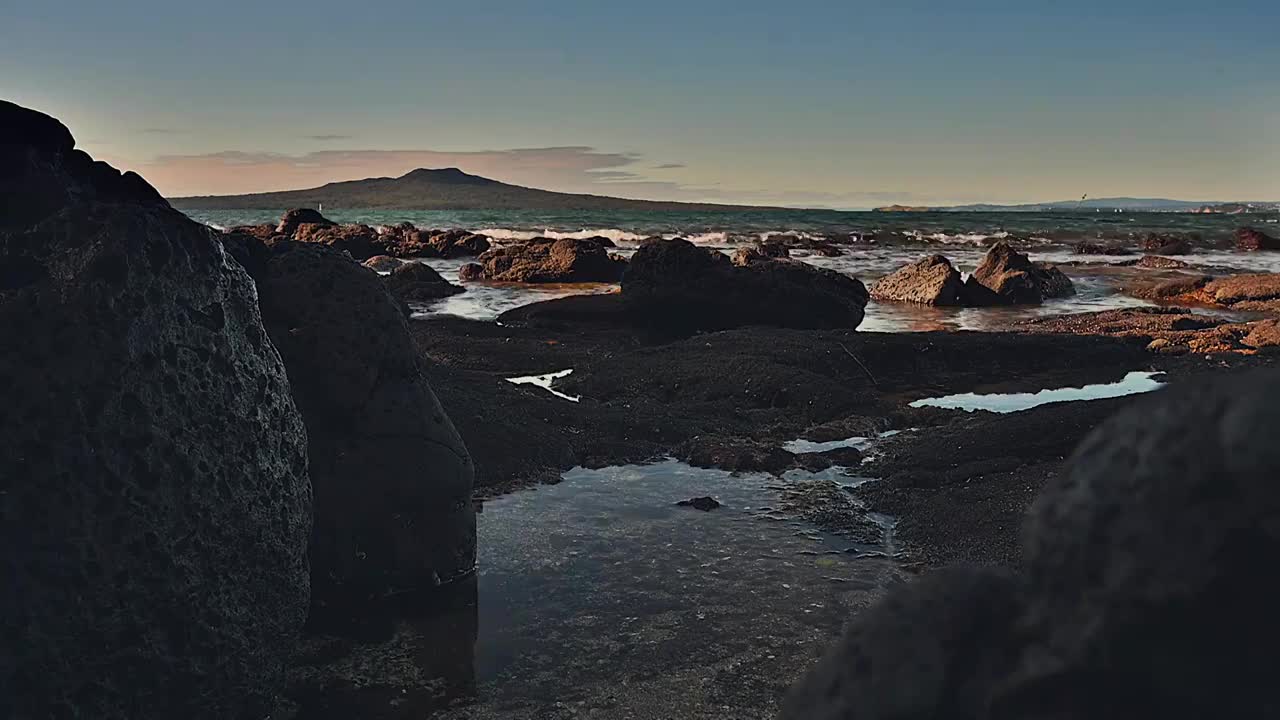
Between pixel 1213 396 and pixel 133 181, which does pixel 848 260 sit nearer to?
pixel 133 181

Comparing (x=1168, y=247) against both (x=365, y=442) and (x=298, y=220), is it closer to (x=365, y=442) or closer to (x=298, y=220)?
(x=298, y=220)

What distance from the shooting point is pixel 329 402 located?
202 inches

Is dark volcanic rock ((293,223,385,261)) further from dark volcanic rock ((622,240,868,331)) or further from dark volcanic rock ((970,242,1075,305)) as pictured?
dark volcanic rock ((970,242,1075,305))

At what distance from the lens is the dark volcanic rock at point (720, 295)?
1573 cm

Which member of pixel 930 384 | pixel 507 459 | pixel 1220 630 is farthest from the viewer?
pixel 930 384

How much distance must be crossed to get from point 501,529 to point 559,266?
1988cm

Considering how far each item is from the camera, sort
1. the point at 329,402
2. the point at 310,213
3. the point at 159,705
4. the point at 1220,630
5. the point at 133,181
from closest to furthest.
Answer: the point at 1220,630
the point at 159,705
the point at 133,181
the point at 329,402
the point at 310,213

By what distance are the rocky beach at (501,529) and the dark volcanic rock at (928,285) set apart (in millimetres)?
12379

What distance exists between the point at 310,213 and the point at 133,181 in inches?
1437

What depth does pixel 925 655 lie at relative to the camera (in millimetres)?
1528

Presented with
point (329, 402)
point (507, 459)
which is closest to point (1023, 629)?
point (329, 402)

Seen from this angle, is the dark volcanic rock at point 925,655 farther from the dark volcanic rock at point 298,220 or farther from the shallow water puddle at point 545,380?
the dark volcanic rock at point 298,220

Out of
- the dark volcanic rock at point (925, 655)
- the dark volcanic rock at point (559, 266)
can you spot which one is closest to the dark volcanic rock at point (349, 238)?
the dark volcanic rock at point (559, 266)

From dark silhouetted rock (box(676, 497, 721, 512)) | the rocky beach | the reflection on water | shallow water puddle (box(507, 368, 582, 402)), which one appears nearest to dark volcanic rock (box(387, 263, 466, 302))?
shallow water puddle (box(507, 368, 582, 402))
